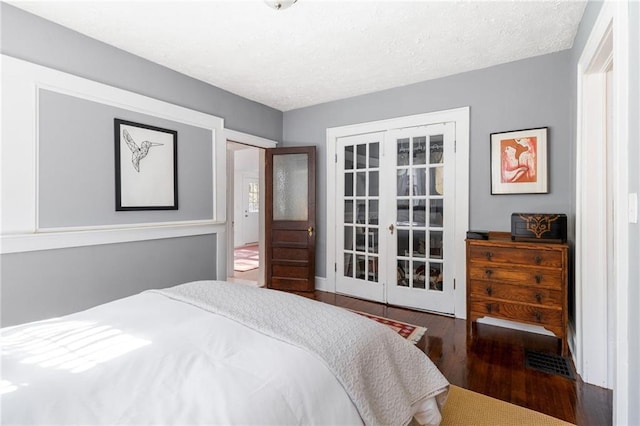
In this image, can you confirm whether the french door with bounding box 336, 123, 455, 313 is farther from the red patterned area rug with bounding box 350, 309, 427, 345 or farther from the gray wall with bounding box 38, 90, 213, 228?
the gray wall with bounding box 38, 90, 213, 228

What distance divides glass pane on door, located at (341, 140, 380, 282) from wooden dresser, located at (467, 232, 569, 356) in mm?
1239

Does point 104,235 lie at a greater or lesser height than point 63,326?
greater

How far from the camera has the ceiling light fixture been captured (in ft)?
6.64

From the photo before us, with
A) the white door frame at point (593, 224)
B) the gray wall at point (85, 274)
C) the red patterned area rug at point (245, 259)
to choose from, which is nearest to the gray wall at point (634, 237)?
the white door frame at point (593, 224)

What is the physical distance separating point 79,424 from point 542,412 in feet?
7.14

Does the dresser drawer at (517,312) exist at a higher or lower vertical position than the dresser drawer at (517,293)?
lower

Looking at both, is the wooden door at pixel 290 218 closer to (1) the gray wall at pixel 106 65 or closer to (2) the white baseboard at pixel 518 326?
(1) the gray wall at pixel 106 65

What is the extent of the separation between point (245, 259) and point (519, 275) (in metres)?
5.23

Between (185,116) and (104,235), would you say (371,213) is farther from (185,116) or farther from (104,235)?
(104,235)

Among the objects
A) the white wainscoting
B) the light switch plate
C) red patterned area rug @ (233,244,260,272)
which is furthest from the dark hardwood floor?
red patterned area rug @ (233,244,260,272)

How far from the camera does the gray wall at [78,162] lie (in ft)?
7.50

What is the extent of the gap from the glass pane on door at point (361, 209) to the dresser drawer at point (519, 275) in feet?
4.16

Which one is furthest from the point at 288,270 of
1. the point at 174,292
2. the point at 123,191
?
the point at 174,292

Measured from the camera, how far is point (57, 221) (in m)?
2.34
